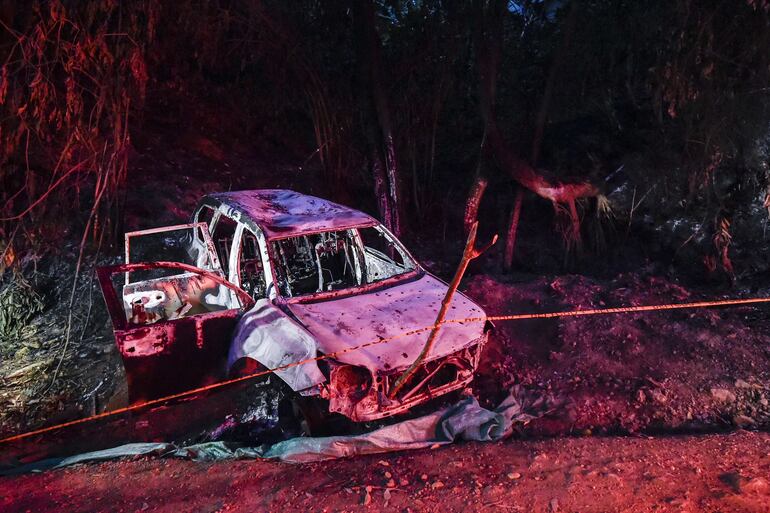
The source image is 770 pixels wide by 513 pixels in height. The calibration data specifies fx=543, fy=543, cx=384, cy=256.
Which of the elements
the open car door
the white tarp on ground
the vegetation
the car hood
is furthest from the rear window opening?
the vegetation

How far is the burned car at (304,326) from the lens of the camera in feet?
13.6

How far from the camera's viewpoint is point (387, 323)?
4.52 metres

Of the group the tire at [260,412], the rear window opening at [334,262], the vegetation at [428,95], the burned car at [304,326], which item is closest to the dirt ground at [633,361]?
the burned car at [304,326]

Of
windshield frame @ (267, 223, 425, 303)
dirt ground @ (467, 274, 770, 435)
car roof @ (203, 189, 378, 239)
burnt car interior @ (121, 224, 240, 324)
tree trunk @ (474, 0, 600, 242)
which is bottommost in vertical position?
dirt ground @ (467, 274, 770, 435)

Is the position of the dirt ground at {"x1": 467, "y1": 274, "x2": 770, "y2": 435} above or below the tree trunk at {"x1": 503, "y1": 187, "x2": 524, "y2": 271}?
below

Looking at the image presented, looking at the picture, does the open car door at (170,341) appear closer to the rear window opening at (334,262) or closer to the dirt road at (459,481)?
the dirt road at (459,481)

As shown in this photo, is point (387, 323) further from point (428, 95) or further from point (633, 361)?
point (428, 95)

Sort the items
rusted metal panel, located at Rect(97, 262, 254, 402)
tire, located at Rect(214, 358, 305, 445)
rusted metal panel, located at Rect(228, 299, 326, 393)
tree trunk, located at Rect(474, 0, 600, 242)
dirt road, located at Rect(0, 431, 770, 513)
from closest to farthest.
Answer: dirt road, located at Rect(0, 431, 770, 513) < rusted metal panel, located at Rect(228, 299, 326, 393) < rusted metal panel, located at Rect(97, 262, 254, 402) < tire, located at Rect(214, 358, 305, 445) < tree trunk, located at Rect(474, 0, 600, 242)

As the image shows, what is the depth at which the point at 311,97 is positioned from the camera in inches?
394

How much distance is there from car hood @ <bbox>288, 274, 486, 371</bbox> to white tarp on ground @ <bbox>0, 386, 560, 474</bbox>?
0.58 m

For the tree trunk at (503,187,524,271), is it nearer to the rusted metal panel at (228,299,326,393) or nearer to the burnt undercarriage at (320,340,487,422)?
the burnt undercarriage at (320,340,487,422)

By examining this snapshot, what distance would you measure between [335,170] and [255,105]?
3.10 meters

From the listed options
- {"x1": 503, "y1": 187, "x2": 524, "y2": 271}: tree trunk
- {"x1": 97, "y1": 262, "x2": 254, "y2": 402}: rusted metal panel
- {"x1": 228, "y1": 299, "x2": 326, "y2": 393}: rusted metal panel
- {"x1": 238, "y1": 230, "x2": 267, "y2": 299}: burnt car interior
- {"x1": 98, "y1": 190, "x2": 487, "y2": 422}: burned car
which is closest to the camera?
{"x1": 228, "y1": 299, "x2": 326, "y2": 393}: rusted metal panel

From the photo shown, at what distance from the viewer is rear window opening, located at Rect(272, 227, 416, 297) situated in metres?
5.77
